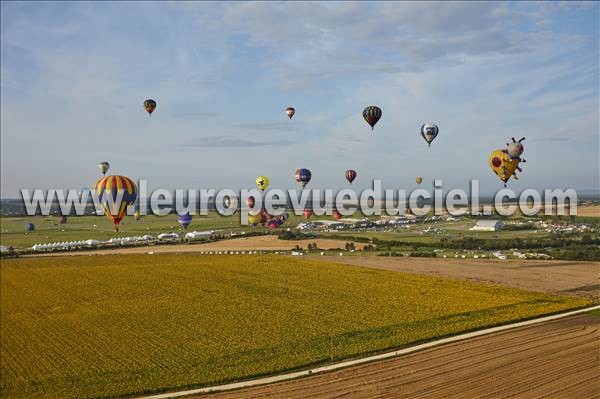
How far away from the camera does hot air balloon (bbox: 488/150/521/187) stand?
41188mm

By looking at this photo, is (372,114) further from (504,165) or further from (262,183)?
(262,183)

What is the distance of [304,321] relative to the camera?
95.3 feet

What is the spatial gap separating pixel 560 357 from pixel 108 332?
71.9 ft

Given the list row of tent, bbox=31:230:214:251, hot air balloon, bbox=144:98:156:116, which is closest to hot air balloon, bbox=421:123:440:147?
hot air balloon, bbox=144:98:156:116

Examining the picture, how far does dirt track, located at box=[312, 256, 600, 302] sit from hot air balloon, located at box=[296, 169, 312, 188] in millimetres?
9537

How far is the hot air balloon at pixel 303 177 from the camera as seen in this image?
6397 centimetres

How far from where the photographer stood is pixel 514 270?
48.8 m

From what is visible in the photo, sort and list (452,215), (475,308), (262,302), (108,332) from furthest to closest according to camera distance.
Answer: (452,215)
(262,302)
(475,308)
(108,332)

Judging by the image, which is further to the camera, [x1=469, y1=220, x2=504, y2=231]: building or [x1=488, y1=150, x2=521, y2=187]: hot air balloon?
[x1=469, y1=220, x2=504, y2=231]: building

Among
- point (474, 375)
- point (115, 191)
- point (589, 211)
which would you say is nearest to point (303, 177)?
point (115, 191)

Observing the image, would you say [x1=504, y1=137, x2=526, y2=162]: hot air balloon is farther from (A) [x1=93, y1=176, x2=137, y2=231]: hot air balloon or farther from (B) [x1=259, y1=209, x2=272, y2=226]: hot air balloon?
(B) [x1=259, y1=209, x2=272, y2=226]: hot air balloon

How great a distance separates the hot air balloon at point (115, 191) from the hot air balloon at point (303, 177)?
2830 centimetres

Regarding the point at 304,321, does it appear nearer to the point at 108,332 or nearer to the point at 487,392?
the point at 108,332

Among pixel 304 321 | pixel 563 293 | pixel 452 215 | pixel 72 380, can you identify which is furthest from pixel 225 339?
pixel 452 215
